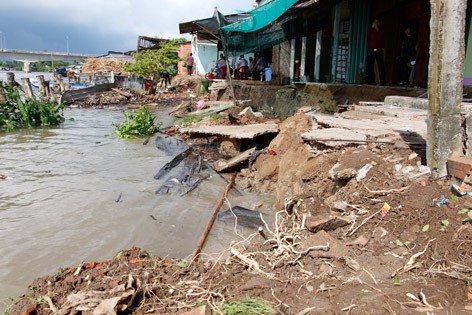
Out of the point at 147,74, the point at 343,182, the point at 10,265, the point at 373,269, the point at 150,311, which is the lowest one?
the point at 10,265

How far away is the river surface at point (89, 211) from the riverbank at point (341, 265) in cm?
103

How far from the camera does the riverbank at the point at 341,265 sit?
8.06 ft

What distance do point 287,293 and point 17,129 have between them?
14.3 m

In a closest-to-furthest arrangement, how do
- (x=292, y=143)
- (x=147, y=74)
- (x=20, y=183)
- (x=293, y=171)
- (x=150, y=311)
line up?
(x=150, y=311)
(x=293, y=171)
(x=292, y=143)
(x=20, y=183)
(x=147, y=74)

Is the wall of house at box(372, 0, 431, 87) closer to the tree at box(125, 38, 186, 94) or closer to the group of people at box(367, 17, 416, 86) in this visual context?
the group of people at box(367, 17, 416, 86)

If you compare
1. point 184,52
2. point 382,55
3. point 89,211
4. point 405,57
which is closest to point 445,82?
point 89,211

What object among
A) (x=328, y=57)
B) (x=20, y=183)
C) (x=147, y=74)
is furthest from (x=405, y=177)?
(x=147, y=74)

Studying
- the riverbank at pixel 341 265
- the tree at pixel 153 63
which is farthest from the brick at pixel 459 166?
the tree at pixel 153 63

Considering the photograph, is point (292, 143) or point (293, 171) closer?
point (293, 171)

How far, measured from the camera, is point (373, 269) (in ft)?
9.09

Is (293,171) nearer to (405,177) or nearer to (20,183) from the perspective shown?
(405,177)

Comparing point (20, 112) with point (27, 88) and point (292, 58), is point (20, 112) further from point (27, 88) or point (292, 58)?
point (292, 58)

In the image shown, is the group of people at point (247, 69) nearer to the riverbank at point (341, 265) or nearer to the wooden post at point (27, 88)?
the wooden post at point (27, 88)

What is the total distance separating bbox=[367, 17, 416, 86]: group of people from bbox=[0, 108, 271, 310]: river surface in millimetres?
5385
